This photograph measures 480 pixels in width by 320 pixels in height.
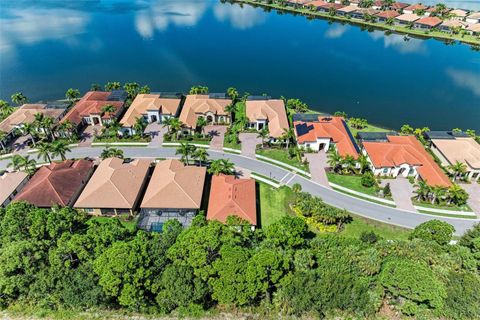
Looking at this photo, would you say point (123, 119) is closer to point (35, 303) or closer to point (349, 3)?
point (35, 303)

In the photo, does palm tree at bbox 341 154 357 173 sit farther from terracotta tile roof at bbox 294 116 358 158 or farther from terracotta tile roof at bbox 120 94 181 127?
terracotta tile roof at bbox 120 94 181 127

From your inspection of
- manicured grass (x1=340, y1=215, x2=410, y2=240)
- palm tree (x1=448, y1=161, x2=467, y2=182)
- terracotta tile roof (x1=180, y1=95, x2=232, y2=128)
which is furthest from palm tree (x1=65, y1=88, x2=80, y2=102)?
palm tree (x1=448, y1=161, x2=467, y2=182)

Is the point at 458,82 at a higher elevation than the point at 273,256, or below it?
below

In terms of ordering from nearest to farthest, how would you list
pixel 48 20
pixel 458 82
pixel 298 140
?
pixel 298 140
pixel 458 82
pixel 48 20

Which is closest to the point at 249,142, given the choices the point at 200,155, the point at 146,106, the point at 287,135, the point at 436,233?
the point at 287,135

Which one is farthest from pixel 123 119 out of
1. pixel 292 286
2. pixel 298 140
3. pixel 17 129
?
pixel 292 286

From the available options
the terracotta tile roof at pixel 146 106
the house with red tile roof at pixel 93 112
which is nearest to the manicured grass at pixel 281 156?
the terracotta tile roof at pixel 146 106
